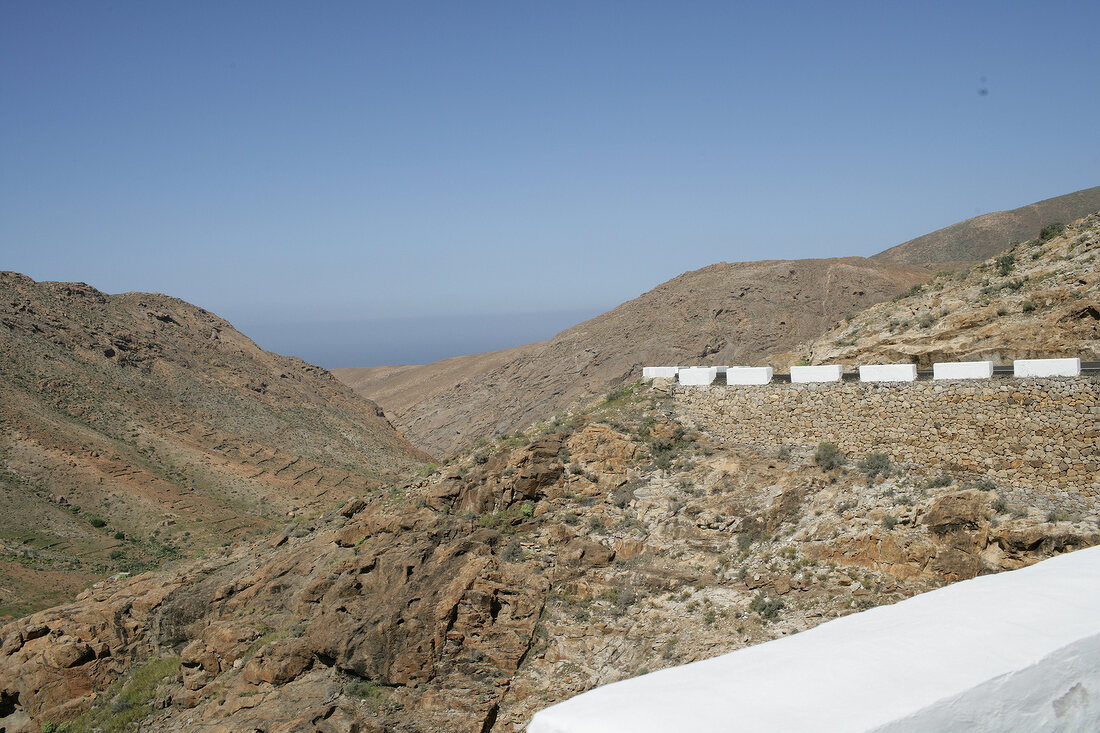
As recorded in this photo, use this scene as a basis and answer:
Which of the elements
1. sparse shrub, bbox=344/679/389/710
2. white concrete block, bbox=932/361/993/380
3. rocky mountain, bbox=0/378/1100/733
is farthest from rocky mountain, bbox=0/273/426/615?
white concrete block, bbox=932/361/993/380

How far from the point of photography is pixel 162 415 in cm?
3891

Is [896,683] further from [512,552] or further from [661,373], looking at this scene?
[661,373]

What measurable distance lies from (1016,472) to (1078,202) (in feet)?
262

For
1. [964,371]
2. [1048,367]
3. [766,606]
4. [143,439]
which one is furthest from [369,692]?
[143,439]

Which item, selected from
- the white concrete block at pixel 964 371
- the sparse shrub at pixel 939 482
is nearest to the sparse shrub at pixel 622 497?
the sparse shrub at pixel 939 482

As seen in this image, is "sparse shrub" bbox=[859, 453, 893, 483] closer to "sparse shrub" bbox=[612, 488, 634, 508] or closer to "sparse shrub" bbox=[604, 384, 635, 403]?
"sparse shrub" bbox=[612, 488, 634, 508]

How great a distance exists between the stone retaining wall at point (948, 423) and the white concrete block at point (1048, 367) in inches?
6.7

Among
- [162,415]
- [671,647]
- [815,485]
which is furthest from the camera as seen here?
[162,415]

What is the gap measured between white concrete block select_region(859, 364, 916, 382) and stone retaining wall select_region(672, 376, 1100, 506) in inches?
5.7

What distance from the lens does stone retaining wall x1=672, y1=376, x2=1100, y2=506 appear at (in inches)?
472

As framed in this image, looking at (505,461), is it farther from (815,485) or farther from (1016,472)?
(1016,472)

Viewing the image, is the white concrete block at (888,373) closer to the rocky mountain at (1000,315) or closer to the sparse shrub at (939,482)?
the sparse shrub at (939,482)

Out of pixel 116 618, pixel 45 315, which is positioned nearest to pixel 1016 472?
pixel 116 618

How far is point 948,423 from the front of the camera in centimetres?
1343
